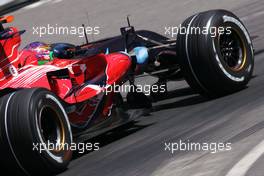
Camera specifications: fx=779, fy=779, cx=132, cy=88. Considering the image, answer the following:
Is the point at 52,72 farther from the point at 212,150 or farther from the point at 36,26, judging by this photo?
the point at 36,26

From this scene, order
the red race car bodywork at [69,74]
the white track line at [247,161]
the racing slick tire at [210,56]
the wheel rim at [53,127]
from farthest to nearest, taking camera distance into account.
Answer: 1. the racing slick tire at [210,56]
2. the red race car bodywork at [69,74]
3. the wheel rim at [53,127]
4. the white track line at [247,161]

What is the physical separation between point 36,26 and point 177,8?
4181 millimetres

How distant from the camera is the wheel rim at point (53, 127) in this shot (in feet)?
23.4

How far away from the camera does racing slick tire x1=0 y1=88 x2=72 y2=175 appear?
662cm

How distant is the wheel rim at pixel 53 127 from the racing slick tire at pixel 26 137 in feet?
0.34

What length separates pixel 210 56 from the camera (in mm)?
8633

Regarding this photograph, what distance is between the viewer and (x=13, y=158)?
668 centimetres

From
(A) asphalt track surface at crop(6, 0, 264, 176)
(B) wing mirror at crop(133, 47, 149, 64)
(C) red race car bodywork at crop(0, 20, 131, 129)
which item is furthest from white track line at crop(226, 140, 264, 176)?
(B) wing mirror at crop(133, 47, 149, 64)

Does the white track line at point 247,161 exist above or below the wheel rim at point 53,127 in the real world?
below

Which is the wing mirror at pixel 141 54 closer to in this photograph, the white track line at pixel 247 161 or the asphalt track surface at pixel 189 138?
the asphalt track surface at pixel 189 138

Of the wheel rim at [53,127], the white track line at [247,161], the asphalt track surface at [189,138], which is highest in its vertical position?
the wheel rim at [53,127]

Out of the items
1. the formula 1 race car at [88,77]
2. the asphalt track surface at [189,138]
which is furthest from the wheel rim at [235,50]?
the asphalt track surface at [189,138]

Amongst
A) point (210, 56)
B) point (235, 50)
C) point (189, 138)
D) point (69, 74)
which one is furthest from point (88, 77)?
point (235, 50)

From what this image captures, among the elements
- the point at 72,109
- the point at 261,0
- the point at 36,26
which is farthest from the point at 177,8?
the point at 72,109
